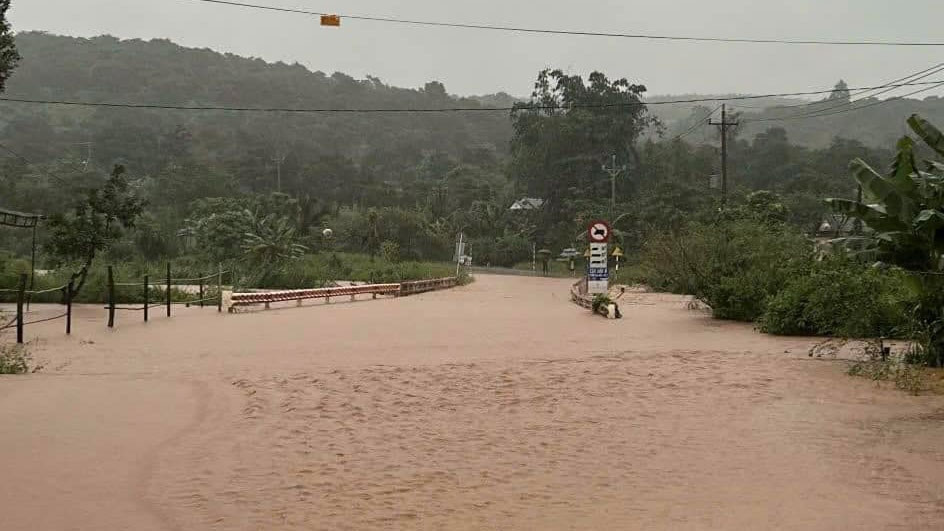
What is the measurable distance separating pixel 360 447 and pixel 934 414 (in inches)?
261

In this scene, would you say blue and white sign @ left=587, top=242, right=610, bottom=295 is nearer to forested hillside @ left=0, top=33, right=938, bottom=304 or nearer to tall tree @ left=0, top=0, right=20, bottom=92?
forested hillside @ left=0, top=33, right=938, bottom=304

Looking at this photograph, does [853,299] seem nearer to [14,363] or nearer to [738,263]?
[738,263]

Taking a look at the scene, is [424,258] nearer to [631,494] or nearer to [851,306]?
[851,306]

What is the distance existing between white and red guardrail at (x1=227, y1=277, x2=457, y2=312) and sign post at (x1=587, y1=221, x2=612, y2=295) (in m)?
9.47

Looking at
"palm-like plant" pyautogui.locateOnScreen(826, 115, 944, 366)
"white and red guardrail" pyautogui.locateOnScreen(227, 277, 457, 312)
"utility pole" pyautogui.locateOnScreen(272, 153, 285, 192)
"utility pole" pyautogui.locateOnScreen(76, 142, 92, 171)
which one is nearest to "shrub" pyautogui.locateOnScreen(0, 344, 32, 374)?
"white and red guardrail" pyautogui.locateOnScreen(227, 277, 457, 312)

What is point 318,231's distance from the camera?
190 ft

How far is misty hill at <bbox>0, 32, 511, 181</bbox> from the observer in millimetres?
87062

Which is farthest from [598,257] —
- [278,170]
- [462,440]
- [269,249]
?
[278,170]

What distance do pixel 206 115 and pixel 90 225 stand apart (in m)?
88.0

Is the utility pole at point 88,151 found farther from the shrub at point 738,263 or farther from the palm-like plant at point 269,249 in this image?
the shrub at point 738,263

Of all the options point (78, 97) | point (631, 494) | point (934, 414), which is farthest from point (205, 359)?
point (78, 97)

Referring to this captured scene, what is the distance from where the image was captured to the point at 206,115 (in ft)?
367

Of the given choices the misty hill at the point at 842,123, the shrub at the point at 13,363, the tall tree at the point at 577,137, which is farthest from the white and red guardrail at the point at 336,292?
the misty hill at the point at 842,123

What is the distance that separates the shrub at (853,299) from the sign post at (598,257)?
7395 millimetres
